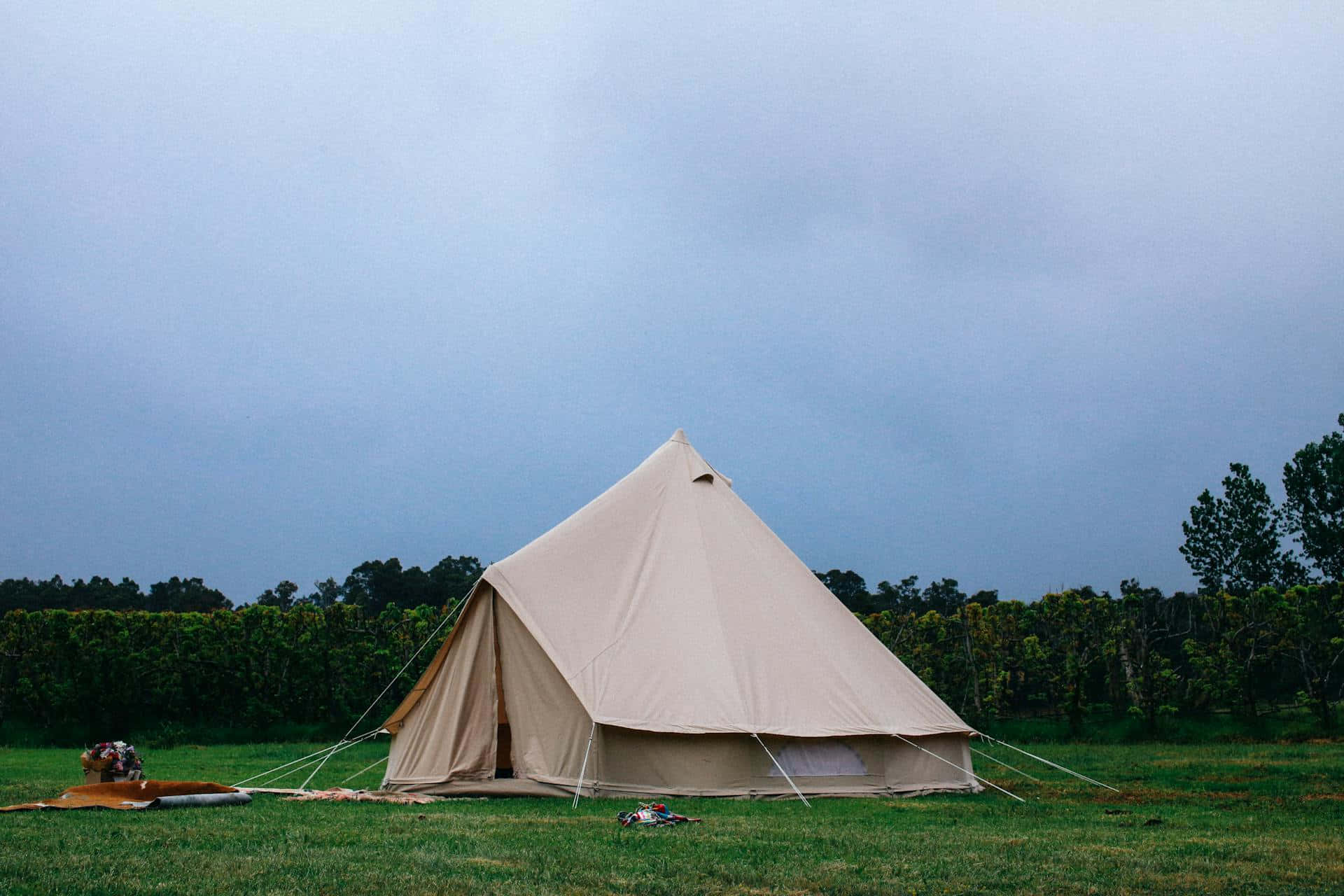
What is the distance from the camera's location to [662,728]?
28.6 ft

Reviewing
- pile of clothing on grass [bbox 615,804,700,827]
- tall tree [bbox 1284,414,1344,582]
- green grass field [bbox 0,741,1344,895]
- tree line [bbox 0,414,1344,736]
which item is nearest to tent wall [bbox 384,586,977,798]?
green grass field [bbox 0,741,1344,895]

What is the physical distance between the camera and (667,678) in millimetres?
9180

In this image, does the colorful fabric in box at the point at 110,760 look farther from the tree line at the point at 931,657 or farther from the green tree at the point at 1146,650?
the green tree at the point at 1146,650

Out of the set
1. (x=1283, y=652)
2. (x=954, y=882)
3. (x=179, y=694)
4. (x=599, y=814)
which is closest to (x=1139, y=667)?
(x=1283, y=652)

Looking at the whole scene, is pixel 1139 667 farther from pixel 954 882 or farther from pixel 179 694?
pixel 179 694

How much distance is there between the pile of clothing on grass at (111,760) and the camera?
9.26m

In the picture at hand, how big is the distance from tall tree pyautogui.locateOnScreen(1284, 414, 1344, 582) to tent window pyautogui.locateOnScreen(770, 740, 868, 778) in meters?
26.3

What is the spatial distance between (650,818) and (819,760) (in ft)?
8.83

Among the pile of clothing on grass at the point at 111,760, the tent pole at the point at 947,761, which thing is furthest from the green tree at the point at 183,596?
the tent pole at the point at 947,761

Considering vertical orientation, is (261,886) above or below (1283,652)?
below

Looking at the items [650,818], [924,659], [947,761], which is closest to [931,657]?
[924,659]

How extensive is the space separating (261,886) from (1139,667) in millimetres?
15881

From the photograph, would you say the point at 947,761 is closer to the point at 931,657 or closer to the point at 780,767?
the point at 780,767

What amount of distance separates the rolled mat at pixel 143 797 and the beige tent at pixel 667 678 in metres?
2.06
